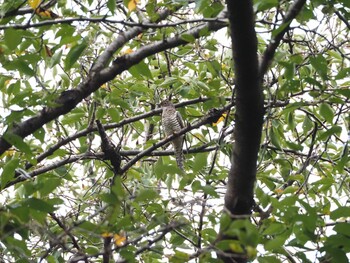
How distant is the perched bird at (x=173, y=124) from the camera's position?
13.9 ft

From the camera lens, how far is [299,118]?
4.57m

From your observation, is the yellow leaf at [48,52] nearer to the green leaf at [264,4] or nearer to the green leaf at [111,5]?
the green leaf at [111,5]

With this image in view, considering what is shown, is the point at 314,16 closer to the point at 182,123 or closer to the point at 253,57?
the point at 253,57

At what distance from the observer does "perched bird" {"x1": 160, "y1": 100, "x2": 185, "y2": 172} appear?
4.24 meters

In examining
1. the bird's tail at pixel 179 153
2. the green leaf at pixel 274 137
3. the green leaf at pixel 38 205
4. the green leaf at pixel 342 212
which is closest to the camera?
the green leaf at pixel 38 205

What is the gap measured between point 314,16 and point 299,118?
1682 millimetres

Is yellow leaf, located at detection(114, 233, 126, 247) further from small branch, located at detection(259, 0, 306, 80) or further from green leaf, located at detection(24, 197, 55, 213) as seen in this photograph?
small branch, located at detection(259, 0, 306, 80)

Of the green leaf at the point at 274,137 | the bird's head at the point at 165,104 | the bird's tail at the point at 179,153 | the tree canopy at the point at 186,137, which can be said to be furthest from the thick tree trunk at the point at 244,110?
the bird's head at the point at 165,104

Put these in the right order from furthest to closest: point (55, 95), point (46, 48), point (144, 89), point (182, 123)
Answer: point (182, 123) < point (144, 89) < point (46, 48) < point (55, 95)

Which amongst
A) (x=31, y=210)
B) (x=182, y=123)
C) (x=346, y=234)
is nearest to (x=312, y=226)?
(x=346, y=234)

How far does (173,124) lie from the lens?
15.2 feet

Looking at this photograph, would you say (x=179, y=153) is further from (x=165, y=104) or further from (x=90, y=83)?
(x=90, y=83)

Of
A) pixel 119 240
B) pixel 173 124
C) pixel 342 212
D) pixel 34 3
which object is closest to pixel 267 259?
pixel 342 212

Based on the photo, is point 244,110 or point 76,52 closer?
point 244,110
